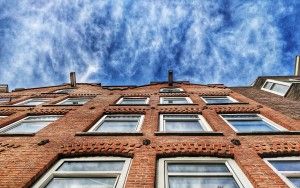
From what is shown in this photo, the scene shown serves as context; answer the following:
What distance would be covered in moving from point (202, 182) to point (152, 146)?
2.14 m

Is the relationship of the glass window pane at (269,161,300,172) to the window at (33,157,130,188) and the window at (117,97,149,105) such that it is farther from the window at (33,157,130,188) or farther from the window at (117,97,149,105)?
the window at (117,97,149,105)

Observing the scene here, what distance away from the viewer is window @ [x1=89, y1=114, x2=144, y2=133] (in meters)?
10.9

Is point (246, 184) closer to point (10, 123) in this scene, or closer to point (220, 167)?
point (220, 167)

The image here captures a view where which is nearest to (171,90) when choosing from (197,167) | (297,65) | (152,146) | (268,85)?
(268,85)

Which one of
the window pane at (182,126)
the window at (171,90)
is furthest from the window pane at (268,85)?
the window pane at (182,126)

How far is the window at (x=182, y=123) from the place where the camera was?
10.8 metres

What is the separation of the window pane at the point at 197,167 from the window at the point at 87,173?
4.00 ft

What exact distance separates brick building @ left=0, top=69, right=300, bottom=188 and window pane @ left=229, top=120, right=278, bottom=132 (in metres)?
0.04

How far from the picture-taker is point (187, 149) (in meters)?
8.13

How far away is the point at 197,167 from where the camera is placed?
7.41 metres

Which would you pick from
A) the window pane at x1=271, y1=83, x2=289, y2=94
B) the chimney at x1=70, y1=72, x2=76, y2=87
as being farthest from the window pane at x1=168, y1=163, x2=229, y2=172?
the chimney at x1=70, y1=72, x2=76, y2=87

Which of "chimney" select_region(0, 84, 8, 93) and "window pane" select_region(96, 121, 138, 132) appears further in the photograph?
"chimney" select_region(0, 84, 8, 93)

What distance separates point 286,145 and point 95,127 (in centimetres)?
661

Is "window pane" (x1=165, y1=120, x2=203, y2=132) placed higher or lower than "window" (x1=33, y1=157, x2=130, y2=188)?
higher
